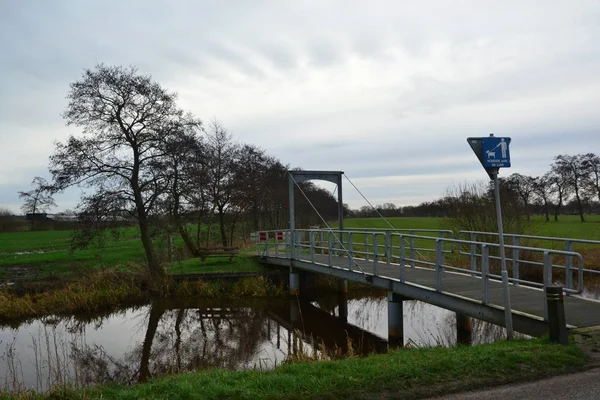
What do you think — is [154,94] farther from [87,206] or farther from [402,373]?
[402,373]

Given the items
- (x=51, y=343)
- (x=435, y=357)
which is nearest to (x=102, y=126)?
(x=51, y=343)

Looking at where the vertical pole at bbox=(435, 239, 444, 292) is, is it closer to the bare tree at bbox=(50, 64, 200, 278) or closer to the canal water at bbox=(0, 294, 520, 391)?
the canal water at bbox=(0, 294, 520, 391)

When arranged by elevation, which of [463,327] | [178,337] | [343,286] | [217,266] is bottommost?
[178,337]

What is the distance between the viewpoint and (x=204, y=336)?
14.4 metres

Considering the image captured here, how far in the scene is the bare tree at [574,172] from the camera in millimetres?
57844

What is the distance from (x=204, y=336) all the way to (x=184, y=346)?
46.6 inches

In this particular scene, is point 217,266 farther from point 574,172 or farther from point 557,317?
point 574,172

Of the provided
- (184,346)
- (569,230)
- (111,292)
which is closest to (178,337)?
(184,346)

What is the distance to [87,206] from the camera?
19734 millimetres

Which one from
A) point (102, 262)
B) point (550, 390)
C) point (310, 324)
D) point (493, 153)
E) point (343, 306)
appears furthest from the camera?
point (102, 262)

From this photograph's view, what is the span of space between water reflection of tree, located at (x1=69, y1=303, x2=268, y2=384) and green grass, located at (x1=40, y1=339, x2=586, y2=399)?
10.2ft

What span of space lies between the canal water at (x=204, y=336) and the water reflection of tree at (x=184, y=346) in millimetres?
25

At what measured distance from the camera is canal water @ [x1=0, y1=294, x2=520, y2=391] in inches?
425

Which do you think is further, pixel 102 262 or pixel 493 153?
pixel 102 262
